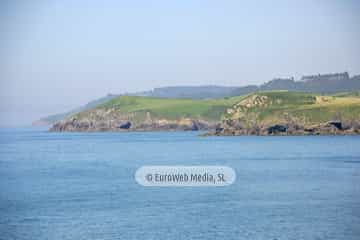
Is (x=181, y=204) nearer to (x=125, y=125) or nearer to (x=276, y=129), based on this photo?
(x=276, y=129)

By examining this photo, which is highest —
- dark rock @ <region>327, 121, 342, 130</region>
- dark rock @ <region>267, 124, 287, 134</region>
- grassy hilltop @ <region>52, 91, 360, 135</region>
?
grassy hilltop @ <region>52, 91, 360, 135</region>

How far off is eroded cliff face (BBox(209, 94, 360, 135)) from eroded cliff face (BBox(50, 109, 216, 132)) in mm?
16269

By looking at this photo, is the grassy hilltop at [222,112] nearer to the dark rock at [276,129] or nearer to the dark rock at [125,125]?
the dark rock at [125,125]

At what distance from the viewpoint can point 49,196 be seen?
26.5 m

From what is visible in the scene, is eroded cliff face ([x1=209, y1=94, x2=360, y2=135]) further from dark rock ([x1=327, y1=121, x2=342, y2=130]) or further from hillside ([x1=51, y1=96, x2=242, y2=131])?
hillside ([x1=51, y1=96, x2=242, y2=131])

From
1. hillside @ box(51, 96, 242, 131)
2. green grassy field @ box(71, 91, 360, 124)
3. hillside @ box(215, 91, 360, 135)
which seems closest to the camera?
hillside @ box(215, 91, 360, 135)

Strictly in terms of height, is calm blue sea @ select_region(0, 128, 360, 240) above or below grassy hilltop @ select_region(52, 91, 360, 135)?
below

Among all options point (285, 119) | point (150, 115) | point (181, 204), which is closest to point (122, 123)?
point (150, 115)

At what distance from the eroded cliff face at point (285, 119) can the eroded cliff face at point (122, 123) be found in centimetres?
1627

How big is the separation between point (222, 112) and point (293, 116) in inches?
684

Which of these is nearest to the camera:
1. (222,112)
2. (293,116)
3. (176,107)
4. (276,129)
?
(293,116)

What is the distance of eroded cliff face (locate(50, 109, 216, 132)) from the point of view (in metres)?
99.9

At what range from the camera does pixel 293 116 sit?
249 feet

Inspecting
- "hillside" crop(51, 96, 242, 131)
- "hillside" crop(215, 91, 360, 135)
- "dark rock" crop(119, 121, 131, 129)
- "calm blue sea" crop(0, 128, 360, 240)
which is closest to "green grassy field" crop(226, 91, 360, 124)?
"hillside" crop(215, 91, 360, 135)
